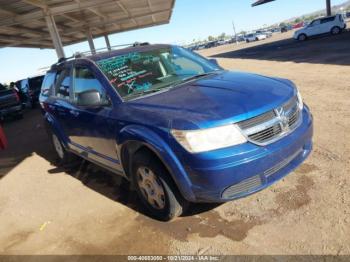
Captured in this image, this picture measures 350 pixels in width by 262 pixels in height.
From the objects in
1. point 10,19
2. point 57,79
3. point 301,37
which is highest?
point 10,19

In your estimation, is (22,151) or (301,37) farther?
(301,37)

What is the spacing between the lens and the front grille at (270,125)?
3.12m

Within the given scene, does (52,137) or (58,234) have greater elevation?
(52,137)

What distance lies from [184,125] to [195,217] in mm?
1234

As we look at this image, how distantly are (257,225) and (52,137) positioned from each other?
4.73 metres

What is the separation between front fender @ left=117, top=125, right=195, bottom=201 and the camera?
318 centimetres

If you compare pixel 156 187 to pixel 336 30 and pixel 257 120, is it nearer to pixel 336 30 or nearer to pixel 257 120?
pixel 257 120

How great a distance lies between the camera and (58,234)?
13.5ft

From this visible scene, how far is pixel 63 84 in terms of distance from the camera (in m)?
5.57

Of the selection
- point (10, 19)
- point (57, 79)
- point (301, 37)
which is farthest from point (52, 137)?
point (301, 37)

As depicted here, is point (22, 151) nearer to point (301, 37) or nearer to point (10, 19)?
point (10, 19)

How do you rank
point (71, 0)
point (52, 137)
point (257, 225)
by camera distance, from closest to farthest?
point (257, 225) → point (52, 137) → point (71, 0)

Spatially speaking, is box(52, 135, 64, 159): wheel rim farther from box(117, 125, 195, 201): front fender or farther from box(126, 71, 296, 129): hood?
box(117, 125, 195, 201): front fender

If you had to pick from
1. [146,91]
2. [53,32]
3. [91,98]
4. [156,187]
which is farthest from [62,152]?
[53,32]
